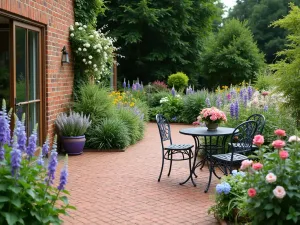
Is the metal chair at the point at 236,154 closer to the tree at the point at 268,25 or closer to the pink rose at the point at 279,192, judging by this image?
the pink rose at the point at 279,192

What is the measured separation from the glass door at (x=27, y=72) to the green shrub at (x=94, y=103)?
1.58m

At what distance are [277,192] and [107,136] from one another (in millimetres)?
6187

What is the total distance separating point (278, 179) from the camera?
3434 millimetres

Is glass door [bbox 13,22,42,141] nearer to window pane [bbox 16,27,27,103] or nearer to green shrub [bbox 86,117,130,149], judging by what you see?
window pane [bbox 16,27,27,103]

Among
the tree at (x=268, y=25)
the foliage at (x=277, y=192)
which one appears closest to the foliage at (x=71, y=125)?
the foliage at (x=277, y=192)

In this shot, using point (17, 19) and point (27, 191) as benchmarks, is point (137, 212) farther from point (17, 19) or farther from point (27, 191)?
point (17, 19)

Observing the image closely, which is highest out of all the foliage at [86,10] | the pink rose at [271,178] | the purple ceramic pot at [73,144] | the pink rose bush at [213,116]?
the foliage at [86,10]

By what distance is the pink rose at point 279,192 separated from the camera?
127 inches

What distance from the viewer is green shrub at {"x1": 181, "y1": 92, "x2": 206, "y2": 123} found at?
46.1 ft

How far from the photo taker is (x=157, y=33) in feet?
75.8

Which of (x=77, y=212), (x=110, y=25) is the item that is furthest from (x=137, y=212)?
(x=110, y=25)

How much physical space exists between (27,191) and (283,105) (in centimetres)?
549

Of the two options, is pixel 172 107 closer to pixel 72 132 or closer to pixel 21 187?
pixel 72 132

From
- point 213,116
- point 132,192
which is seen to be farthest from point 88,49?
point 132,192
